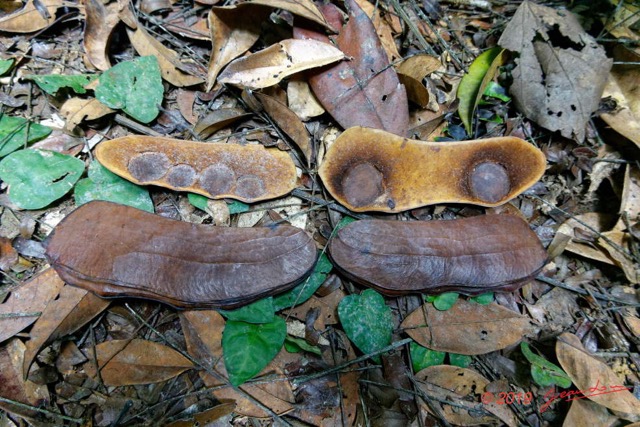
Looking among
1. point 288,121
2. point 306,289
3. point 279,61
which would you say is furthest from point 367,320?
point 279,61

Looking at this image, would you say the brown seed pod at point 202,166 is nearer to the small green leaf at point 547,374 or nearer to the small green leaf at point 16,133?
the small green leaf at point 16,133

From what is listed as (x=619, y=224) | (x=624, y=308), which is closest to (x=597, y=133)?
(x=619, y=224)

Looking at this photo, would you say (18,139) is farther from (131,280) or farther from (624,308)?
(624,308)

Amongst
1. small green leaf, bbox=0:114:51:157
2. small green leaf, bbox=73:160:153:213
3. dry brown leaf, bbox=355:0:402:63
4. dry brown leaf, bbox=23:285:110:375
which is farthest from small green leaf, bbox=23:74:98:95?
dry brown leaf, bbox=355:0:402:63

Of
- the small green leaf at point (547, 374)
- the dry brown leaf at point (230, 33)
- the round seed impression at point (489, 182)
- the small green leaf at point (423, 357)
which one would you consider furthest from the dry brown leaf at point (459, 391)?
the dry brown leaf at point (230, 33)

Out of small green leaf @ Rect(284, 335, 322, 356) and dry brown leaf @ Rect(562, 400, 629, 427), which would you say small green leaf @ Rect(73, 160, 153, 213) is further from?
dry brown leaf @ Rect(562, 400, 629, 427)

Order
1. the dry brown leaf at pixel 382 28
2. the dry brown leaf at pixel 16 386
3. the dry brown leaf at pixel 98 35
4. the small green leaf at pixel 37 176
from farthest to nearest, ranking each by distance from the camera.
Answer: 1. the dry brown leaf at pixel 382 28
2. the dry brown leaf at pixel 98 35
3. the small green leaf at pixel 37 176
4. the dry brown leaf at pixel 16 386

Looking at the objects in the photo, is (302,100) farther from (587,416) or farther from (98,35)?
(587,416)
